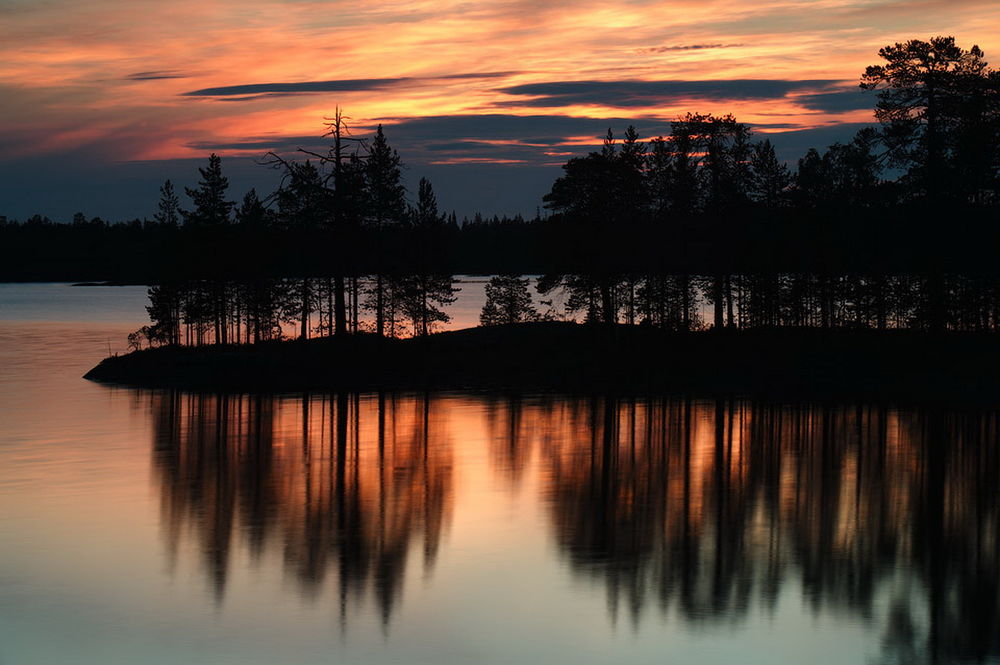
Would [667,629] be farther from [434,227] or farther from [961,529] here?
[434,227]

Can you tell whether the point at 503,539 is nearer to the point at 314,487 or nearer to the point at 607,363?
the point at 314,487

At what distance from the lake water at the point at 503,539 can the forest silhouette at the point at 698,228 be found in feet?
59.2

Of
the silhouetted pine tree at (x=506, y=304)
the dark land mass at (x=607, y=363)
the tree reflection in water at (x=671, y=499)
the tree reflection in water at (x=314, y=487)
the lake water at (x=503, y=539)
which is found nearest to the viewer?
the lake water at (x=503, y=539)

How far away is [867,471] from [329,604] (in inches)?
686

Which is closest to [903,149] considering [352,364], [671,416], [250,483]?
[671,416]

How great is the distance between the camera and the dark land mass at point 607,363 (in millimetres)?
49844

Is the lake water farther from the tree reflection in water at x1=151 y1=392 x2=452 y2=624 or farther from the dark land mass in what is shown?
the dark land mass

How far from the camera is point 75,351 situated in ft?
265

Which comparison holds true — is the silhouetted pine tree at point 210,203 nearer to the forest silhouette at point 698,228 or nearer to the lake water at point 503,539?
the forest silhouette at point 698,228

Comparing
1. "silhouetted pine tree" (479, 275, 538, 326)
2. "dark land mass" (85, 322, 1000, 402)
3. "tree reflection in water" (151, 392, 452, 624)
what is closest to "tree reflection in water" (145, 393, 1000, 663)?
"tree reflection in water" (151, 392, 452, 624)

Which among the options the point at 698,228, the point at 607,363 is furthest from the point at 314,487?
the point at 698,228

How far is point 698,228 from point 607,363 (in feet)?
55.3

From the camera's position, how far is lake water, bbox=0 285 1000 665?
15758 millimetres

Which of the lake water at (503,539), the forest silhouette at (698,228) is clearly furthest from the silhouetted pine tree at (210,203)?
the lake water at (503,539)
